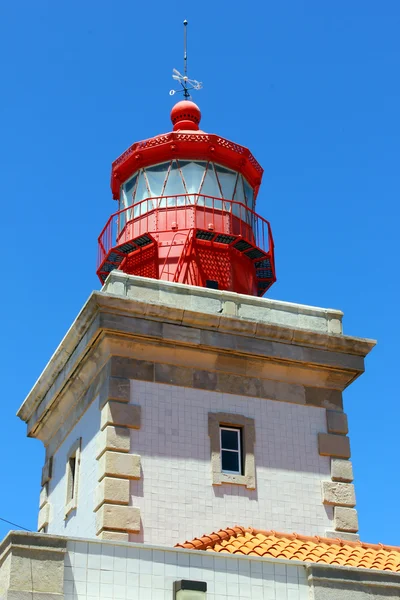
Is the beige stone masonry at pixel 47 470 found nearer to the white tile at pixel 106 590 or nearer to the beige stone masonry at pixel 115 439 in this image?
the beige stone masonry at pixel 115 439

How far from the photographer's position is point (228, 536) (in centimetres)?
1423

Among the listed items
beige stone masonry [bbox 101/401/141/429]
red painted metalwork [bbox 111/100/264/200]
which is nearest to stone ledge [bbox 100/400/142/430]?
beige stone masonry [bbox 101/401/141/429]

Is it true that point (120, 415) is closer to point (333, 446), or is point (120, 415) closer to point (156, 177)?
point (333, 446)

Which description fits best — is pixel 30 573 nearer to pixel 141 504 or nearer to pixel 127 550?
pixel 127 550

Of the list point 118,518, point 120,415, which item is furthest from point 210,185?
point 118,518

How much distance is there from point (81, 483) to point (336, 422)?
4042 mm

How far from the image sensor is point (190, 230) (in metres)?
19.5

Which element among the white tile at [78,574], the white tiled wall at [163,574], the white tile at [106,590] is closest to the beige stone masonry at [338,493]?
the white tiled wall at [163,574]

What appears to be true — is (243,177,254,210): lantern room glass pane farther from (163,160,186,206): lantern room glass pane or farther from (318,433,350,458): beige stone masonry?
(318,433,350,458): beige stone masonry

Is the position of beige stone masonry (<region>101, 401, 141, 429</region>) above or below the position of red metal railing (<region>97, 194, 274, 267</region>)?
below

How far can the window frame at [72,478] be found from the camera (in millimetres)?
16047

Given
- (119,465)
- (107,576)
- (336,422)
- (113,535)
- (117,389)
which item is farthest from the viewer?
(336,422)

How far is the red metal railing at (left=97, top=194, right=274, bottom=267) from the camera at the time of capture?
19844 millimetres

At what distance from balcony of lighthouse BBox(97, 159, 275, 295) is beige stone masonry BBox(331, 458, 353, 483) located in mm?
4483
